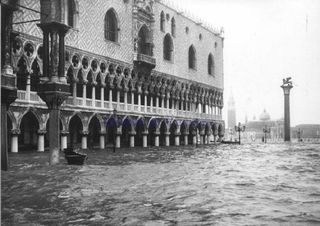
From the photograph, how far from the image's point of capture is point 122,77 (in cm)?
3109

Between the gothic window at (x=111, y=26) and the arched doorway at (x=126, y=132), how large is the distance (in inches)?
229

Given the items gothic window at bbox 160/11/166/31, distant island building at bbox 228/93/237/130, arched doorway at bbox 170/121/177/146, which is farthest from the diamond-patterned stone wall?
distant island building at bbox 228/93/237/130

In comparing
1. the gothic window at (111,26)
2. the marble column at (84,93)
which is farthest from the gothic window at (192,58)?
the marble column at (84,93)

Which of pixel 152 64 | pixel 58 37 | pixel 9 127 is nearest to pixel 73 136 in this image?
pixel 9 127

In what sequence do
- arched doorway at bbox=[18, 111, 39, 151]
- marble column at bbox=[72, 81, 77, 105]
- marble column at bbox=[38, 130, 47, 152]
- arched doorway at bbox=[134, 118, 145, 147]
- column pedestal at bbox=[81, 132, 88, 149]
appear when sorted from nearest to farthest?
marble column at bbox=[38, 130, 47, 152] → arched doorway at bbox=[18, 111, 39, 151] → marble column at bbox=[72, 81, 77, 105] → column pedestal at bbox=[81, 132, 88, 149] → arched doorway at bbox=[134, 118, 145, 147]

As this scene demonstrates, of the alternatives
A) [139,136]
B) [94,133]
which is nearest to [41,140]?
[94,133]

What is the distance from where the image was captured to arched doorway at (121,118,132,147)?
105ft

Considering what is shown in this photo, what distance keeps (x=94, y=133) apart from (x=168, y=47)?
1207 centimetres

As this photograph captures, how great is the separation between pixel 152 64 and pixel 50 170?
22.3m

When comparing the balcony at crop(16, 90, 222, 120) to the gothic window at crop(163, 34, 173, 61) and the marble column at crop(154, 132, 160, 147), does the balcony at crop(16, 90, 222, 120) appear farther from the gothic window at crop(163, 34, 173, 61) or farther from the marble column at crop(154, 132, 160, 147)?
the gothic window at crop(163, 34, 173, 61)

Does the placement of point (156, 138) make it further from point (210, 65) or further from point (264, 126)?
point (264, 126)

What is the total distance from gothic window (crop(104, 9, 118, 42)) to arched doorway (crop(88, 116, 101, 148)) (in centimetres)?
584

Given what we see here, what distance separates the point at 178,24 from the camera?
39844 millimetres

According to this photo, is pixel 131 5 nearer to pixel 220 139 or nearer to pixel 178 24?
pixel 178 24
